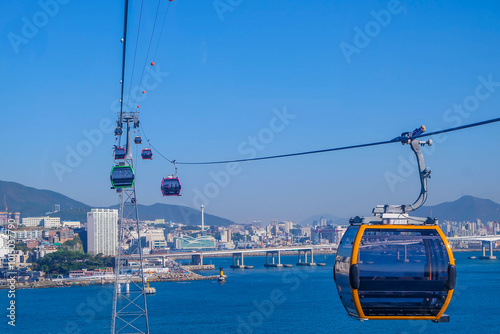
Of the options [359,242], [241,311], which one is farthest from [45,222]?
[359,242]

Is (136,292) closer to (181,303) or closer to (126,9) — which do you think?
(181,303)

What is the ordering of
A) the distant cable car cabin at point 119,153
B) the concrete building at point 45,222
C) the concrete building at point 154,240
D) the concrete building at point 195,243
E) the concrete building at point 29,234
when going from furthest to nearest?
the concrete building at point 45,222 < the concrete building at point 195,243 < the concrete building at point 154,240 < the concrete building at point 29,234 < the distant cable car cabin at point 119,153

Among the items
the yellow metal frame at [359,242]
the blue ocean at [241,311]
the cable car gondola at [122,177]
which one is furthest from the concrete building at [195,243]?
the yellow metal frame at [359,242]

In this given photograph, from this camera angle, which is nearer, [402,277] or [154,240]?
[402,277]

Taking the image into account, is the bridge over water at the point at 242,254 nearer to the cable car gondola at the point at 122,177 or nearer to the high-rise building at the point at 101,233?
the high-rise building at the point at 101,233

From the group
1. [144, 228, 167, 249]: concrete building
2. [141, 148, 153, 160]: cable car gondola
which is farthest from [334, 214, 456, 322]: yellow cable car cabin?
[144, 228, 167, 249]: concrete building

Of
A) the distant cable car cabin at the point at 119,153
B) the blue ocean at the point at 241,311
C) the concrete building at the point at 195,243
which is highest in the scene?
A: the distant cable car cabin at the point at 119,153

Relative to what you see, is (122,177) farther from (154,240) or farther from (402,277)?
(154,240)
